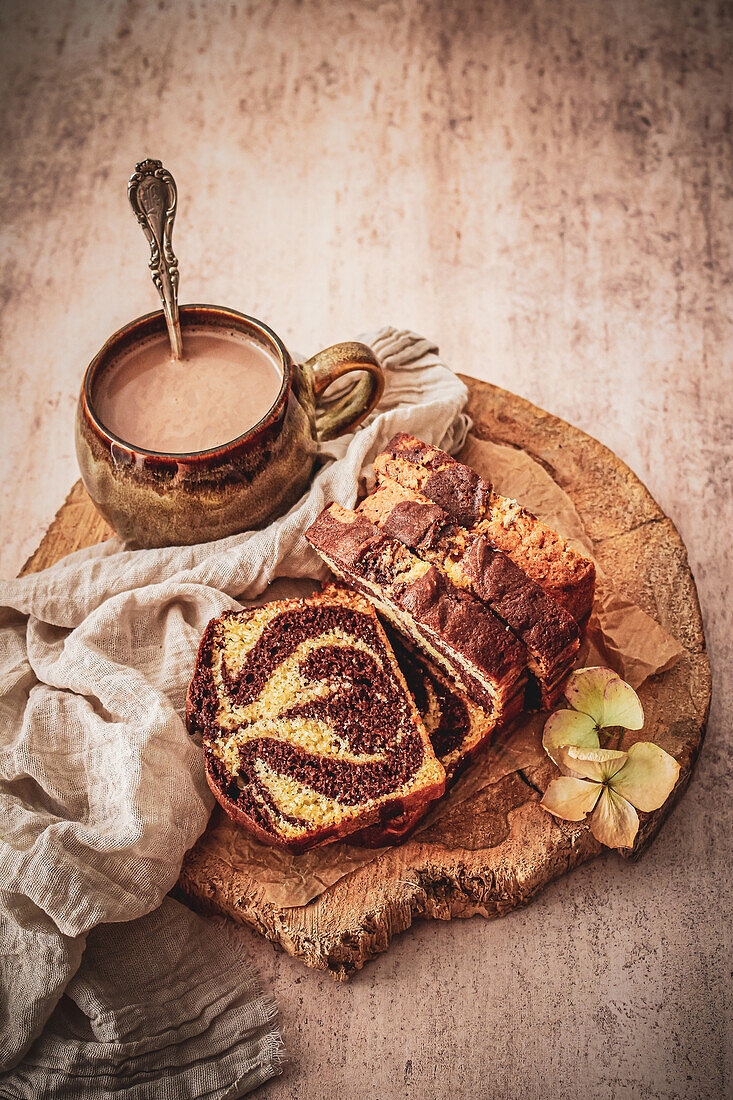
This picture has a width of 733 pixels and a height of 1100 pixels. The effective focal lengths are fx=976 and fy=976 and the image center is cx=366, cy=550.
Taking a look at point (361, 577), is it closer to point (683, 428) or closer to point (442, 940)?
point (442, 940)

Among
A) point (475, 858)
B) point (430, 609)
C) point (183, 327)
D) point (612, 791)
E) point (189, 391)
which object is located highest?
point (183, 327)

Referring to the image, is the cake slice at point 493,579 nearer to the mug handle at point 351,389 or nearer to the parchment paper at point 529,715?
the parchment paper at point 529,715

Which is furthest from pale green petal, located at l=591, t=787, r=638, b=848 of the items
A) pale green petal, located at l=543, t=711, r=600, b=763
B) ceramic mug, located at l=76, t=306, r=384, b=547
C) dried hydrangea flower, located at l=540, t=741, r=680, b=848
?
ceramic mug, located at l=76, t=306, r=384, b=547

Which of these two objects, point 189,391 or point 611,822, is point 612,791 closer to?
point 611,822

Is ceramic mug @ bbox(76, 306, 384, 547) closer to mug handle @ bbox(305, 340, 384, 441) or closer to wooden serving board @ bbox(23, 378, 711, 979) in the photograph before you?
mug handle @ bbox(305, 340, 384, 441)

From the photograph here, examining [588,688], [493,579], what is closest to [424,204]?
[493,579]

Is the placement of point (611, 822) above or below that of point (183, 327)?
below

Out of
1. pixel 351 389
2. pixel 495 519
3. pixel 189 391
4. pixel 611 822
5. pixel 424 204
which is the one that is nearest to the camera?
pixel 611 822
